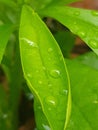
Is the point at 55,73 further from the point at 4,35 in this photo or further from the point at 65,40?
the point at 65,40

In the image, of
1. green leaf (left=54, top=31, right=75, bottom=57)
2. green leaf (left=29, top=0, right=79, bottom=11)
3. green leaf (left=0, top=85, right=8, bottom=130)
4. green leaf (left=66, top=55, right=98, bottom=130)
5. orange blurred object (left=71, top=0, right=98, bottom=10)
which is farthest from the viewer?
orange blurred object (left=71, top=0, right=98, bottom=10)

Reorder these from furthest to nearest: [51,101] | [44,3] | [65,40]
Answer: [65,40]
[44,3]
[51,101]

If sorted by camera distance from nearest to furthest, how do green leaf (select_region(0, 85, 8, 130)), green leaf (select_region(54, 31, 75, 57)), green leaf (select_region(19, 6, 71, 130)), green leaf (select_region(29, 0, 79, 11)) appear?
green leaf (select_region(19, 6, 71, 130)) → green leaf (select_region(29, 0, 79, 11)) → green leaf (select_region(0, 85, 8, 130)) → green leaf (select_region(54, 31, 75, 57))

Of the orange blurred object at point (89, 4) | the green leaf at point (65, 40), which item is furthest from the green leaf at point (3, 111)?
the orange blurred object at point (89, 4)

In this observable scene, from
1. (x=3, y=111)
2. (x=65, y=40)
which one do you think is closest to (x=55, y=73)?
(x=3, y=111)

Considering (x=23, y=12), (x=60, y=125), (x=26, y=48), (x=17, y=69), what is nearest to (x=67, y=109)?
(x=60, y=125)

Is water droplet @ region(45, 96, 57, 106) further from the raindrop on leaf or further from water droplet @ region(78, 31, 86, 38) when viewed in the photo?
water droplet @ region(78, 31, 86, 38)

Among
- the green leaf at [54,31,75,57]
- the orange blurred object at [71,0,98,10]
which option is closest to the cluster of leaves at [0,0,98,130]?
the green leaf at [54,31,75,57]
